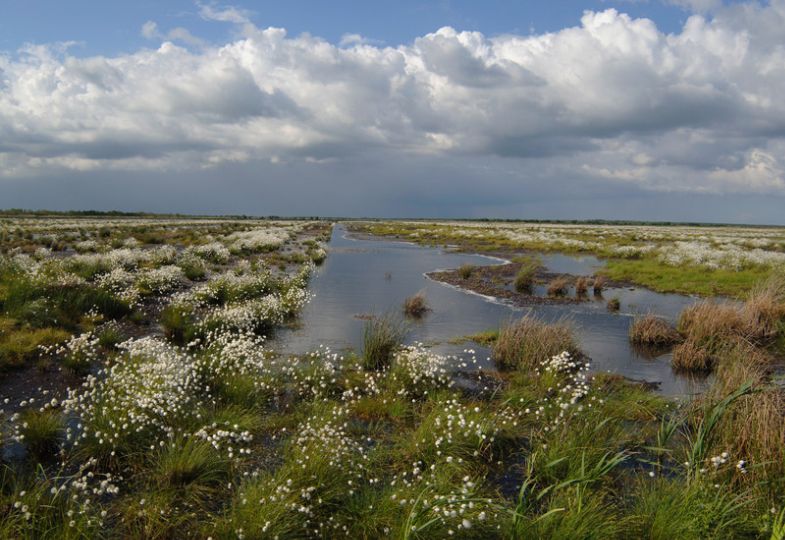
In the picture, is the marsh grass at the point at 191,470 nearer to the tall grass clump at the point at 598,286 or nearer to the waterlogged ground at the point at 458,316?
the waterlogged ground at the point at 458,316

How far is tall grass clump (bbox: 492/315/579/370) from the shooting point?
1398 cm

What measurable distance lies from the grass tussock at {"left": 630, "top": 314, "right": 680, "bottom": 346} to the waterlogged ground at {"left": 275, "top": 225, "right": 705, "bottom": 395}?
0.44 meters

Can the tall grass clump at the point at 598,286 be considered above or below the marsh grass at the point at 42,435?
above

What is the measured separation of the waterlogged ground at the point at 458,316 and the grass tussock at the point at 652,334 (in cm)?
44

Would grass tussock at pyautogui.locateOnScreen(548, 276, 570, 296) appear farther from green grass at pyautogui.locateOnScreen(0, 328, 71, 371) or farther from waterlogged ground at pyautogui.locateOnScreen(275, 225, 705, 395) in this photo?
green grass at pyautogui.locateOnScreen(0, 328, 71, 371)

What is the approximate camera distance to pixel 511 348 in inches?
577

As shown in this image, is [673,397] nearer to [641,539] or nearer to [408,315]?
[641,539]

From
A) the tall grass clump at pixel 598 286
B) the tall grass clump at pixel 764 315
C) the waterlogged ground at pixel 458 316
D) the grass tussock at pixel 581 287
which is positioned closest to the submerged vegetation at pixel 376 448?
the waterlogged ground at pixel 458 316

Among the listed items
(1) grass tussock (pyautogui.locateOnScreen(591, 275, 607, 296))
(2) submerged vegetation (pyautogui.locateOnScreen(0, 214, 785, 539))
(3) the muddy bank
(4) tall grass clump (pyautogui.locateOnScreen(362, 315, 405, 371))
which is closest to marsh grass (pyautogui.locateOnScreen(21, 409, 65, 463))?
(2) submerged vegetation (pyautogui.locateOnScreen(0, 214, 785, 539))

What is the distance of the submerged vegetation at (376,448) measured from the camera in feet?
19.9

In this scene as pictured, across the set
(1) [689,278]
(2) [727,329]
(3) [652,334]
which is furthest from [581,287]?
(2) [727,329]

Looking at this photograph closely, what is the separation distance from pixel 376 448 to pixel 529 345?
23.6 feet

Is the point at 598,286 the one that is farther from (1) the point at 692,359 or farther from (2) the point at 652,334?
(1) the point at 692,359

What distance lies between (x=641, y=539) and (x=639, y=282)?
3095cm
